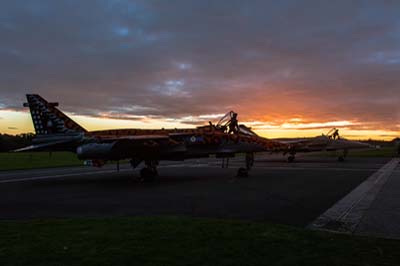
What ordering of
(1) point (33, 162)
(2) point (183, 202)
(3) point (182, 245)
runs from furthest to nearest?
(1) point (33, 162) < (2) point (183, 202) < (3) point (182, 245)

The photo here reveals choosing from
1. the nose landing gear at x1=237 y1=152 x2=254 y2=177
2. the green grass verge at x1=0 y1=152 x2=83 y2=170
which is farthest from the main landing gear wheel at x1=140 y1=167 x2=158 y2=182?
the green grass verge at x1=0 y1=152 x2=83 y2=170

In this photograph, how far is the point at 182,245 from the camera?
519 centimetres

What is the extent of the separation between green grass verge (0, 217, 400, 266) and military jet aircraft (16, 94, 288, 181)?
10.8 meters

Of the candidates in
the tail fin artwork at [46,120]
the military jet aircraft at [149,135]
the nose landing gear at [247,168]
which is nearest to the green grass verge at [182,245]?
the military jet aircraft at [149,135]

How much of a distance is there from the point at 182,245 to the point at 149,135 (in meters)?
13.3

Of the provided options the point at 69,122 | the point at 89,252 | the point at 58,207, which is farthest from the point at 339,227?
the point at 69,122

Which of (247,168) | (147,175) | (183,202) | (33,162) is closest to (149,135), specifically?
(147,175)

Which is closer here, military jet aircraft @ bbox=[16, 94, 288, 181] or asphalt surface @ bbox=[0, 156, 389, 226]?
asphalt surface @ bbox=[0, 156, 389, 226]

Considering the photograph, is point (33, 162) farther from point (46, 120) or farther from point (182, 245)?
point (182, 245)

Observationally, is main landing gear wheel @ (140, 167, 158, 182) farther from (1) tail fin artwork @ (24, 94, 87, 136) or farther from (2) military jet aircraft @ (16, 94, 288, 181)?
(1) tail fin artwork @ (24, 94, 87, 136)

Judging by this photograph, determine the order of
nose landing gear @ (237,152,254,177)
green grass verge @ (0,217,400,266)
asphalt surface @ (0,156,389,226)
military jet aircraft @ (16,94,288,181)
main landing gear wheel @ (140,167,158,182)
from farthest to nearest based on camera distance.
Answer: nose landing gear @ (237,152,254,177) → military jet aircraft @ (16,94,288,181) → main landing gear wheel @ (140,167,158,182) → asphalt surface @ (0,156,389,226) → green grass verge @ (0,217,400,266)

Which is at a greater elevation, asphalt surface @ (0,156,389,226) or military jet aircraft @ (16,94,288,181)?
military jet aircraft @ (16,94,288,181)

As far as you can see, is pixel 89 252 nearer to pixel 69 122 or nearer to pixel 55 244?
pixel 55 244

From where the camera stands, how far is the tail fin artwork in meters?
18.7
